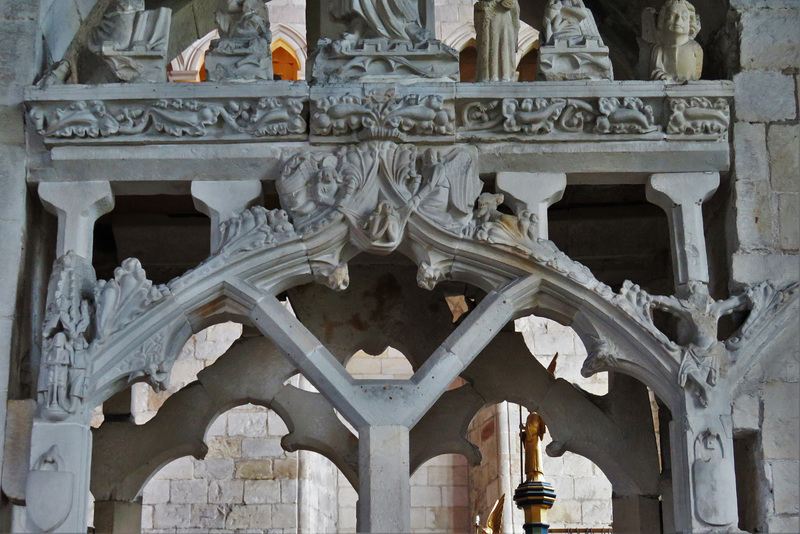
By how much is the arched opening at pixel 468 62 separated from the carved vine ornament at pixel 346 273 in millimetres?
6365

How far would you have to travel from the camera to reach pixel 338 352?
8.28m

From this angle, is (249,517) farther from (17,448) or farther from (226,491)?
(17,448)

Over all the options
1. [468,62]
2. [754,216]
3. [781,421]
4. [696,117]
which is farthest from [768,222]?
[468,62]

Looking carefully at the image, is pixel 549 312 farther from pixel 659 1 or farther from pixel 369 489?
pixel 659 1

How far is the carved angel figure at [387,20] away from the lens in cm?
711

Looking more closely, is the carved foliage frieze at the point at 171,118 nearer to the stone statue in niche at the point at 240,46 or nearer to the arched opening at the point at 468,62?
the stone statue in niche at the point at 240,46

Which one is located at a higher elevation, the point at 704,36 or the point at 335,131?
the point at 704,36

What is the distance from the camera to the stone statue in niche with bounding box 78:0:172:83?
275 inches

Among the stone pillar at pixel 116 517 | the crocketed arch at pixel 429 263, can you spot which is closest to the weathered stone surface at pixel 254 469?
the stone pillar at pixel 116 517

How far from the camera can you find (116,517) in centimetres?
799

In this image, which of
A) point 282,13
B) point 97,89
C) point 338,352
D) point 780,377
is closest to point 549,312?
point 780,377

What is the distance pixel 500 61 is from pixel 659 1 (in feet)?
5.11

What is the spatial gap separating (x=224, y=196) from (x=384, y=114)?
82cm

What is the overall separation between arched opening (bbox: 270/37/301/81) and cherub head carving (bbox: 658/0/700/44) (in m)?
7.95
